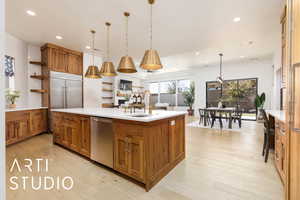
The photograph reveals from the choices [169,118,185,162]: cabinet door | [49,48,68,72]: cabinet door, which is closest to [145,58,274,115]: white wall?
[169,118,185,162]: cabinet door

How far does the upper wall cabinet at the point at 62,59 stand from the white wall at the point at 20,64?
0.50 m

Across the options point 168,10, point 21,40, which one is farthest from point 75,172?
point 21,40

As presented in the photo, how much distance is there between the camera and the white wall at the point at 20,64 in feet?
13.1

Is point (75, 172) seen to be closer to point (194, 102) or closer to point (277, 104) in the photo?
point (277, 104)

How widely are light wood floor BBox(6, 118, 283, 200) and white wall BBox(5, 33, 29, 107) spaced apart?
183 centimetres

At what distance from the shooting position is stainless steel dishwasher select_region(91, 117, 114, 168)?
2.21 metres

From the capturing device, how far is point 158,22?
3248 millimetres

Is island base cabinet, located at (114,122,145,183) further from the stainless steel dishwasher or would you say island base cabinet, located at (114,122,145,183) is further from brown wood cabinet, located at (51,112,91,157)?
brown wood cabinet, located at (51,112,91,157)

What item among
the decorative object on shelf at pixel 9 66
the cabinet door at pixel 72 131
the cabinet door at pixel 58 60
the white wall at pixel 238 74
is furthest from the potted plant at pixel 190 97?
the decorative object on shelf at pixel 9 66

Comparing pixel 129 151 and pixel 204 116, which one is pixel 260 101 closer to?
pixel 204 116

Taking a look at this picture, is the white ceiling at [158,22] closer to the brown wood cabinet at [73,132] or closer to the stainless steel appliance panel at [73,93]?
the stainless steel appliance panel at [73,93]

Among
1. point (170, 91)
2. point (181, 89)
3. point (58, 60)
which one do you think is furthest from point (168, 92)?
point (58, 60)

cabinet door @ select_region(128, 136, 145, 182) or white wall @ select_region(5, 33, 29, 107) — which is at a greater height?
white wall @ select_region(5, 33, 29, 107)

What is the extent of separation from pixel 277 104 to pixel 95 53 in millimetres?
6957
